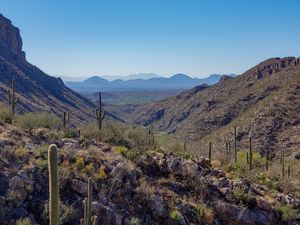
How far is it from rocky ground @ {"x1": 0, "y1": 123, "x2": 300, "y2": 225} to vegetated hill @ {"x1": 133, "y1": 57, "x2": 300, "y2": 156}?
2296 cm

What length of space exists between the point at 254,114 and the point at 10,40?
76.5 m

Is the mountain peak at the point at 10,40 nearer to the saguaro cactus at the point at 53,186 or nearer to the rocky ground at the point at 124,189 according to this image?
the rocky ground at the point at 124,189

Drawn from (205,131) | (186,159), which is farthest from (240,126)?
(186,159)

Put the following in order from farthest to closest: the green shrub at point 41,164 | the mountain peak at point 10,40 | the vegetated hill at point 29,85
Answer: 1. the mountain peak at point 10,40
2. the vegetated hill at point 29,85
3. the green shrub at point 41,164

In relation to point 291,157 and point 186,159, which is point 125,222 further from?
point 291,157

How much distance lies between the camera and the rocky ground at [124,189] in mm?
14109

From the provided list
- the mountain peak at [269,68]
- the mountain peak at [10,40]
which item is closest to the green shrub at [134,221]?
the mountain peak at [269,68]

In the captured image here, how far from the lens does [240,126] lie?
54.3 meters

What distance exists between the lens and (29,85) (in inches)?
3285

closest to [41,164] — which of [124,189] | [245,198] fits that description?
[124,189]

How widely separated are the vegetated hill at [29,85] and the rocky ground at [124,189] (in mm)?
44478

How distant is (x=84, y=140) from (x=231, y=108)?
160 feet

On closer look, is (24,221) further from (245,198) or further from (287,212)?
(287,212)

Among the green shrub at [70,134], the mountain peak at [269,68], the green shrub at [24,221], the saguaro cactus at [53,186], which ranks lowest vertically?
the green shrub at [24,221]
